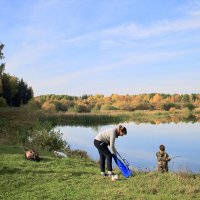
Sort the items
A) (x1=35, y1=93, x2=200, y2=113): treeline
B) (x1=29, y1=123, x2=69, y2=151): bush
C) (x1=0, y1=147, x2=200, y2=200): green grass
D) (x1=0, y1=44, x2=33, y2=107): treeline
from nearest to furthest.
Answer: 1. (x1=0, y1=147, x2=200, y2=200): green grass
2. (x1=29, y1=123, x2=69, y2=151): bush
3. (x1=0, y1=44, x2=33, y2=107): treeline
4. (x1=35, y1=93, x2=200, y2=113): treeline

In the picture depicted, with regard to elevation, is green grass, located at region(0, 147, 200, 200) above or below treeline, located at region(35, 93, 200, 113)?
below

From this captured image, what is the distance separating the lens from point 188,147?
23.9 meters

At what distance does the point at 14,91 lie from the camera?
59.2 meters

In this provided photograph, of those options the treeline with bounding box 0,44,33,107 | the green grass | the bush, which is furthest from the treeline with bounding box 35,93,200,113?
the green grass

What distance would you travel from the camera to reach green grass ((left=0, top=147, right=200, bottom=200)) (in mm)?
7914

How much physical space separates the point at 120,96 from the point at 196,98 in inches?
1146

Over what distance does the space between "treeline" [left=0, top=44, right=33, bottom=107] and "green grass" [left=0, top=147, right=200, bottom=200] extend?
46334 millimetres

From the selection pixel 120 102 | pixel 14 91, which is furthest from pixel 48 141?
pixel 120 102

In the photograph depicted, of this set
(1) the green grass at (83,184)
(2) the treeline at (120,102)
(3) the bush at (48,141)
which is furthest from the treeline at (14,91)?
(1) the green grass at (83,184)

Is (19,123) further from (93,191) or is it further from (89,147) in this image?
(93,191)

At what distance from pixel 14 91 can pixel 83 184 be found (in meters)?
52.0

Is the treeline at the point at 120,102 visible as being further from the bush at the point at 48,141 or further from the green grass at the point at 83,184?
the green grass at the point at 83,184

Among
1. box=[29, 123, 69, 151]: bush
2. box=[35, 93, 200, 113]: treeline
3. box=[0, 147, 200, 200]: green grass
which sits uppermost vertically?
box=[35, 93, 200, 113]: treeline

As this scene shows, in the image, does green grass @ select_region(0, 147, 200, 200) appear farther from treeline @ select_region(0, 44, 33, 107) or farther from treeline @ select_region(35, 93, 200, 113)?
treeline @ select_region(35, 93, 200, 113)
